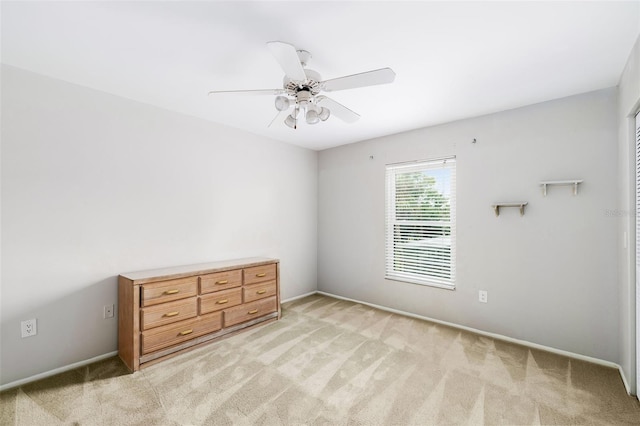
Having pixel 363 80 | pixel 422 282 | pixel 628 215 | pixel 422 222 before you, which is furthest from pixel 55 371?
pixel 628 215

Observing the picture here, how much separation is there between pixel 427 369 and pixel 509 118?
2648 millimetres

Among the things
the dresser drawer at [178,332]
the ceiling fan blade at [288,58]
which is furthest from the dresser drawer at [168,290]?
the ceiling fan blade at [288,58]

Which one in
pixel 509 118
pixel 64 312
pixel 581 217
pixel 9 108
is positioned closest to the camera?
pixel 9 108

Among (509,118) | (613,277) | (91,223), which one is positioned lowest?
(613,277)

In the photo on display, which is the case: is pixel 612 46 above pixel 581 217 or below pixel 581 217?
above

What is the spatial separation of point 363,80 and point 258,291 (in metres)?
2.61

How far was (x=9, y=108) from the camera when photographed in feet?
7.47

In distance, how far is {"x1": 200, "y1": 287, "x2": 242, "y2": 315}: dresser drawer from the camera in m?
2.98

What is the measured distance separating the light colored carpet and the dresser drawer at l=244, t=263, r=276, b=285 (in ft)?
2.12

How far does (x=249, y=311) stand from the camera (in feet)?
11.1

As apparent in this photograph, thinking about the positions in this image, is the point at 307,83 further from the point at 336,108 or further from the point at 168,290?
the point at 168,290

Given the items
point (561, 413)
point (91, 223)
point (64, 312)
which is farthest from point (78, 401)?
point (561, 413)

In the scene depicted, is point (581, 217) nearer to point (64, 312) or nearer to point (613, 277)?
point (613, 277)

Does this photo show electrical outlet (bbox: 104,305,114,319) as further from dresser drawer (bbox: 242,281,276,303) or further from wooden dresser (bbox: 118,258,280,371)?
dresser drawer (bbox: 242,281,276,303)
